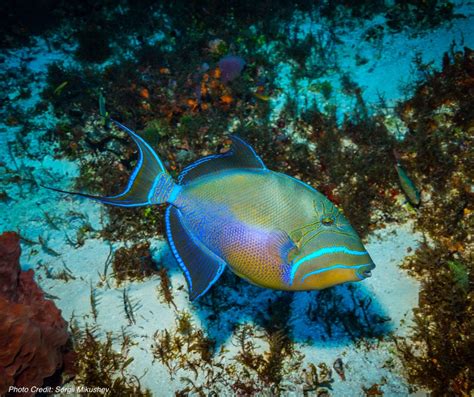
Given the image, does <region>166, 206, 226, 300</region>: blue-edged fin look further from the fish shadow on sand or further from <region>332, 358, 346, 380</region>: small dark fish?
<region>332, 358, 346, 380</region>: small dark fish

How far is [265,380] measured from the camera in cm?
329

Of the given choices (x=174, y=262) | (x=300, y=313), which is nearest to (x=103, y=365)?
(x=174, y=262)

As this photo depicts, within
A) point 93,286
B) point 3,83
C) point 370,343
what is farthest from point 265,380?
point 3,83

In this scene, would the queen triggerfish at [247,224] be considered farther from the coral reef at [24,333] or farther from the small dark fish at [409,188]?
the small dark fish at [409,188]

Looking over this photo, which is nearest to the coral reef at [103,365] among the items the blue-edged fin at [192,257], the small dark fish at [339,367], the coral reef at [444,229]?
the blue-edged fin at [192,257]

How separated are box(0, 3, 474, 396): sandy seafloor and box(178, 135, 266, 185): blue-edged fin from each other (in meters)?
1.88

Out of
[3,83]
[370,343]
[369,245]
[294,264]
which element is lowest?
[3,83]

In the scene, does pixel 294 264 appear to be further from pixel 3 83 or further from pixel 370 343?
pixel 3 83

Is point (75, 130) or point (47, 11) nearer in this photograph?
point (75, 130)

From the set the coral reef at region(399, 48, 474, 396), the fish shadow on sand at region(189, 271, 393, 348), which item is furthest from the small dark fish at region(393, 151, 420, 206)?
the fish shadow on sand at region(189, 271, 393, 348)

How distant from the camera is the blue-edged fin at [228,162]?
2433 mm

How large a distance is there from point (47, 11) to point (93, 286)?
955 cm

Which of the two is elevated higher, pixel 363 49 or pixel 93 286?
pixel 363 49

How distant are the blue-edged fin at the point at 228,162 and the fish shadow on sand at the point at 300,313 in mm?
1771
